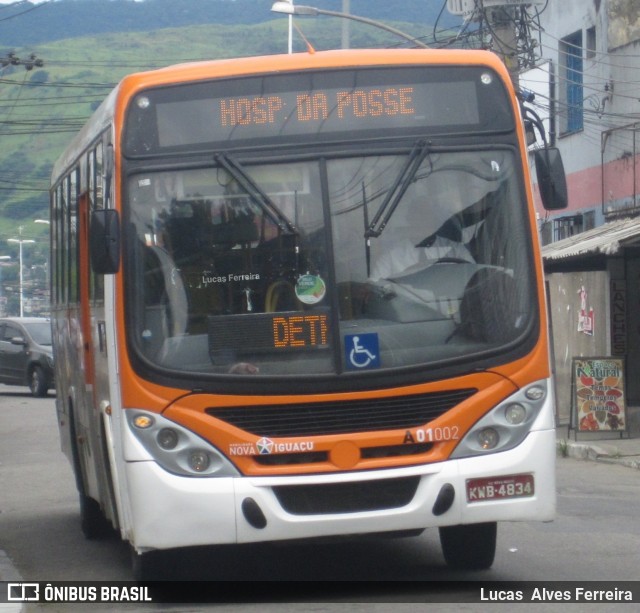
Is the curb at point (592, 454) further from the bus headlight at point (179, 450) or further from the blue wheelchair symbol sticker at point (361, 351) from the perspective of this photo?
the bus headlight at point (179, 450)

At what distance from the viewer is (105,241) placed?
682 centimetres

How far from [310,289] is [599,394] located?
10987 mm

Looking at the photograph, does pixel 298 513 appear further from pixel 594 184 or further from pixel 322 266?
pixel 594 184

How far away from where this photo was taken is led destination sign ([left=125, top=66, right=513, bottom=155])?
278 inches

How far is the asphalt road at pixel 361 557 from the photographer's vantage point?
7.59 meters

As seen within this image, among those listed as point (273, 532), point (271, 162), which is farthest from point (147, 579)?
point (271, 162)

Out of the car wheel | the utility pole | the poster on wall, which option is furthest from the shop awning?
the car wheel

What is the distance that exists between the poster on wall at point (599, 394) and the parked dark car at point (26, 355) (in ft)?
50.2

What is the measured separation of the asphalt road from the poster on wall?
429 centimetres

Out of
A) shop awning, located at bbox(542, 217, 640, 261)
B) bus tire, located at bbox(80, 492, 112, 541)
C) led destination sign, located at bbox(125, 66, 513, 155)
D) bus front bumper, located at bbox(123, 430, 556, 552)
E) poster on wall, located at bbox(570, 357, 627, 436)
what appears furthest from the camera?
poster on wall, located at bbox(570, 357, 627, 436)

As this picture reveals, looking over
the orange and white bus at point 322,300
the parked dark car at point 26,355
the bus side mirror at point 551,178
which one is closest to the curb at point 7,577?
the orange and white bus at point 322,300

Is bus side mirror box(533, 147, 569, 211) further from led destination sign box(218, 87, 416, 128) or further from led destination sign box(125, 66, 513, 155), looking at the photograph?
led destination sign box(218, 87, 416, 128)

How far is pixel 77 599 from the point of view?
7.75 meters

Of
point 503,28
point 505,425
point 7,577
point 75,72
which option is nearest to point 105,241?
point 505,425
